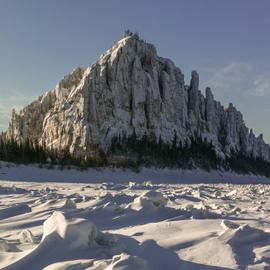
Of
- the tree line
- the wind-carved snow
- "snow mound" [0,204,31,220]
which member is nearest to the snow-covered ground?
the wind-carved snow

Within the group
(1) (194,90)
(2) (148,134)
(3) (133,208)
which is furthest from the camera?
(1) (194,90)

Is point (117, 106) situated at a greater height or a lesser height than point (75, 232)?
greater

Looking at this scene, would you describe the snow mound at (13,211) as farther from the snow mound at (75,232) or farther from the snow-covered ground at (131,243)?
the snow mound at (75,232)

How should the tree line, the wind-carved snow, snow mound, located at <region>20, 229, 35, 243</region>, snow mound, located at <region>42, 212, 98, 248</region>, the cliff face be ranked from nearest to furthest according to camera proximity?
the wind-carved snow → snow mound, located at <region>42, 212, 98, 248</region> → snow mound, located at <region>20, 229, 35, 243</region> → the tree line → the cliff face

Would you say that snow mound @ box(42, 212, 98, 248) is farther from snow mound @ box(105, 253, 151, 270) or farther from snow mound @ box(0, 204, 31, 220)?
snow mound @ box(0, 204, 31, 220)

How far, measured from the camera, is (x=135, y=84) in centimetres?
7925

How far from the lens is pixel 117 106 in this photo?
76438 millimetres

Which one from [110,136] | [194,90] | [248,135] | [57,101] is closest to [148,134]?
[110,136]

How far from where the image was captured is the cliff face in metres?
73.9

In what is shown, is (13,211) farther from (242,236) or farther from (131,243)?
→ (242,236)

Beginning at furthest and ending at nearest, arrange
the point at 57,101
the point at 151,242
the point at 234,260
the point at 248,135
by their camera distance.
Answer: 1. the point at 248,135
2. the point at 57,101
3. the point at 151,242
4. the point at 234,260

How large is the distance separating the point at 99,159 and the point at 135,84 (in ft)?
88.4

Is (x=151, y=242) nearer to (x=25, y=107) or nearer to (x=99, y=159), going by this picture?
(x=99, y=159)

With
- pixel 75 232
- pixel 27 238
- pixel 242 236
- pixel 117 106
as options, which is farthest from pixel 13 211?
pixel 117 106
